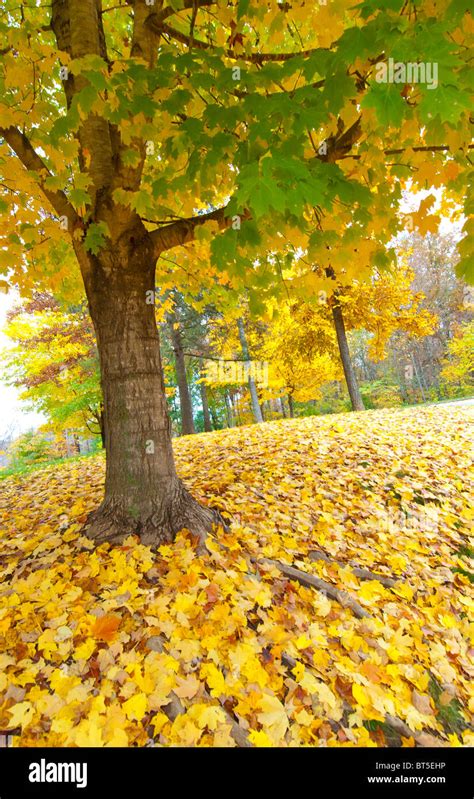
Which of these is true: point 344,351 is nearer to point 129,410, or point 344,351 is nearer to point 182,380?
point 182,380

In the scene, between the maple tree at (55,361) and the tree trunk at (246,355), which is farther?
the tree trunk at (246,355)

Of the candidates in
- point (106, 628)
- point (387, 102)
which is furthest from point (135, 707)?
point (387, 102)

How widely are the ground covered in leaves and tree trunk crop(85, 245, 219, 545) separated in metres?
0.28

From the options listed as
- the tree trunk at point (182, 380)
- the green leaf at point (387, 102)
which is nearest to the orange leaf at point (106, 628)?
the green leaf at point (387, 102)

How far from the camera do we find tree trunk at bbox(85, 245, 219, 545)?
10.2 ft

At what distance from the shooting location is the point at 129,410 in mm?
3119

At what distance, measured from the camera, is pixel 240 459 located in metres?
5.30

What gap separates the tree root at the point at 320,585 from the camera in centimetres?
263

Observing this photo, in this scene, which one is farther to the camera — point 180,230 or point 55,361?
point 55,361

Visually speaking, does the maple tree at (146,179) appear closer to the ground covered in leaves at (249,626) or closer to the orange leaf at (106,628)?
the ground covered in leaves at (249,626)

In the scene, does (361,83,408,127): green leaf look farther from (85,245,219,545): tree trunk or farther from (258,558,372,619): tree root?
(258,558,372,619): tree root

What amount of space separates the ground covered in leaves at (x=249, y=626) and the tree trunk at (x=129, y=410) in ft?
0.92

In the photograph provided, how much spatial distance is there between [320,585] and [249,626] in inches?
28.2

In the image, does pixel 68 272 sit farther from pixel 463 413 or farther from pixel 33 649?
pixel 463 413
